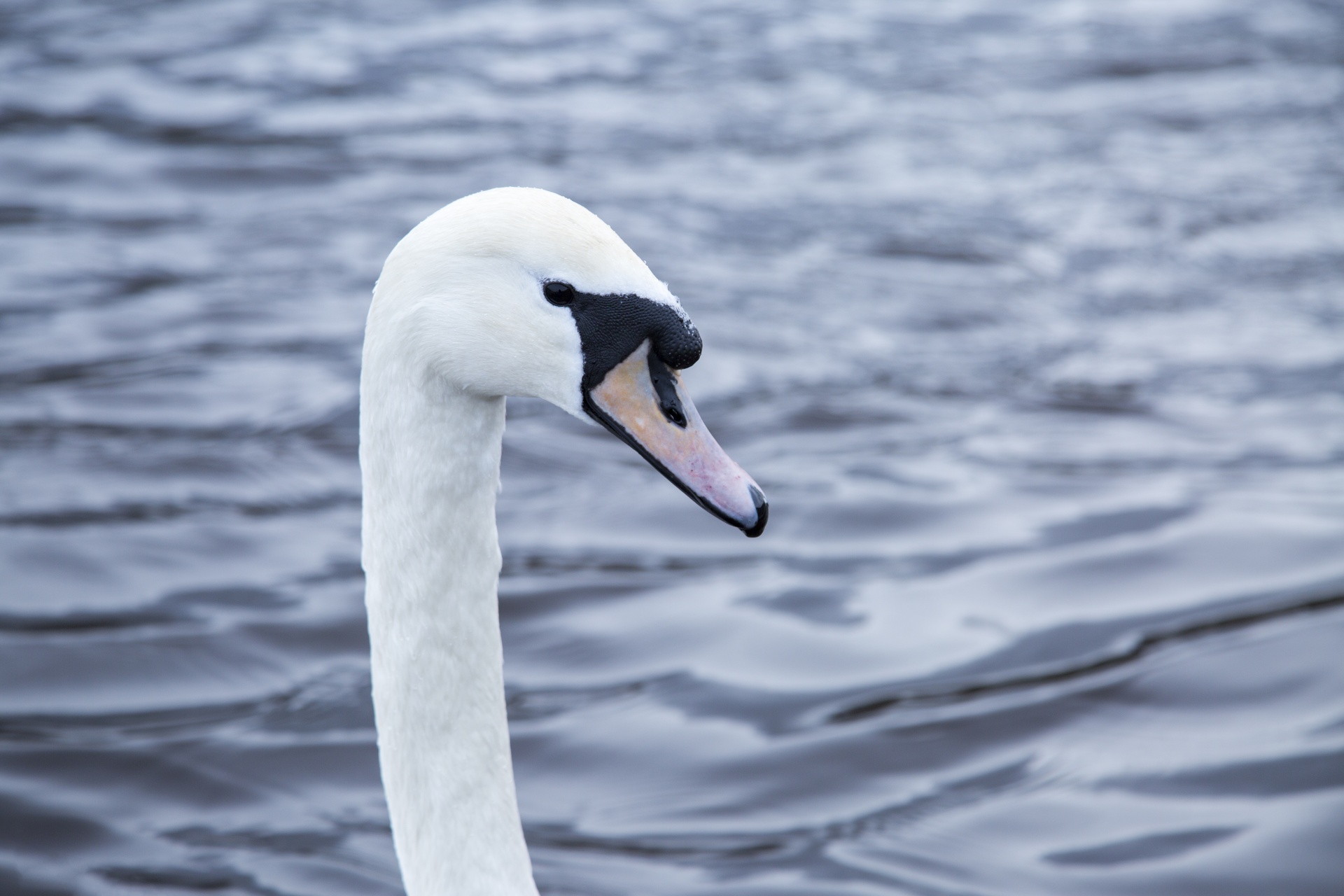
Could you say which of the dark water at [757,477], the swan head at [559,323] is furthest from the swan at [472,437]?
the dark water at [757,477]

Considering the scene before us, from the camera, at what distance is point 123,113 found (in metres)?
11.2

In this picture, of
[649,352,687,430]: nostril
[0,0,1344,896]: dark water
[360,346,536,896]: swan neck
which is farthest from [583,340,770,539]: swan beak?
[0,0,1344,896]: dark water

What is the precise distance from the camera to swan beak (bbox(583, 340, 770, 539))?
8.82 feet

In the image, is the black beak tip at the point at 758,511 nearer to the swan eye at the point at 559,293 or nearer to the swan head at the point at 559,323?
the swan head at the point at 559,323

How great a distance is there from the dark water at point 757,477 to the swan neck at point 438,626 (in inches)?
49.4

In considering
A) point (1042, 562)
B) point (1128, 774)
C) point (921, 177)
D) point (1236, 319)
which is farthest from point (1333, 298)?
point (1128, 774)

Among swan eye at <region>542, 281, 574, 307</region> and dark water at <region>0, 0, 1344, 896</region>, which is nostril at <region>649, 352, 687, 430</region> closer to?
swan eye at <region>542, 281, 574, 307</region>

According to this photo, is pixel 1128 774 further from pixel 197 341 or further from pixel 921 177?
pixel 921 177

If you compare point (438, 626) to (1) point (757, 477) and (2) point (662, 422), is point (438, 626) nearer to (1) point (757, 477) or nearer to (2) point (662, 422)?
(2) point (662, 422)

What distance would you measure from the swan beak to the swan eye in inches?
5.5

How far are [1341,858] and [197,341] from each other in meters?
5.66

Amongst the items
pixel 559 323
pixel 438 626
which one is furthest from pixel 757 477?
pixel 559 323

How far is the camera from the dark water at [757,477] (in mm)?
4574

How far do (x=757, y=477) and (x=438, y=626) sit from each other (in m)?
3.84
